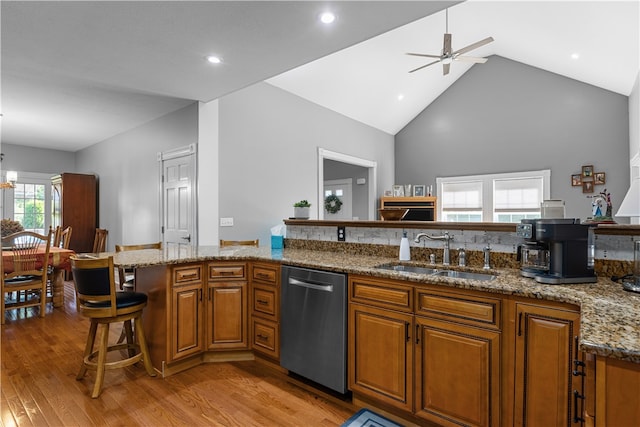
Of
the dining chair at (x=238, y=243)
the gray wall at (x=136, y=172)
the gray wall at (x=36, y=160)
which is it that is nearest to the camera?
the dining chair at (x=238, y=243)

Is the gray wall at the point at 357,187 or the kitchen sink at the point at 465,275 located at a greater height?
the gray wall at the point at 357,187

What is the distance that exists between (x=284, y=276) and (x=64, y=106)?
4157 millimetres

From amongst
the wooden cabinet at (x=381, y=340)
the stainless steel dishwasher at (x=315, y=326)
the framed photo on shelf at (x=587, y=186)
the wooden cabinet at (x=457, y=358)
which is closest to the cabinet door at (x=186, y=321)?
the stainless steel dishwasher at (x=315, y=326)

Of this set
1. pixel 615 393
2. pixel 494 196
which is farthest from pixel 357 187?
pixel 615 393

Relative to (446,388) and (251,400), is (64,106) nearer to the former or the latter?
(251,400)

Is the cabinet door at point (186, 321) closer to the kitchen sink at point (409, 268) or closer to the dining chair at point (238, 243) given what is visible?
the dining chair at point (238, 243)

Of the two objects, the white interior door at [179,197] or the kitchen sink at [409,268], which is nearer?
the kitchen sink at [409,268]

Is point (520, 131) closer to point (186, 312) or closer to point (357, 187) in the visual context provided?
point (357, 187)

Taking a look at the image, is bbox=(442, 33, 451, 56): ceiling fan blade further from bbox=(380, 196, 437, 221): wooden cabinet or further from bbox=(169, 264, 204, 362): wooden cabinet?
bbox=(169, 264, 204, 362): wooden cabinet

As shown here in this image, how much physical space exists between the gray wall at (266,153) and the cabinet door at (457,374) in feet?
10.1

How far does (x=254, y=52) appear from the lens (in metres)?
2.83

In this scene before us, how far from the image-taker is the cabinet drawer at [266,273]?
263cm

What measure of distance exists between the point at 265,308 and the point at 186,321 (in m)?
0.62

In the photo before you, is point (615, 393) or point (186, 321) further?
point (186, 321)
